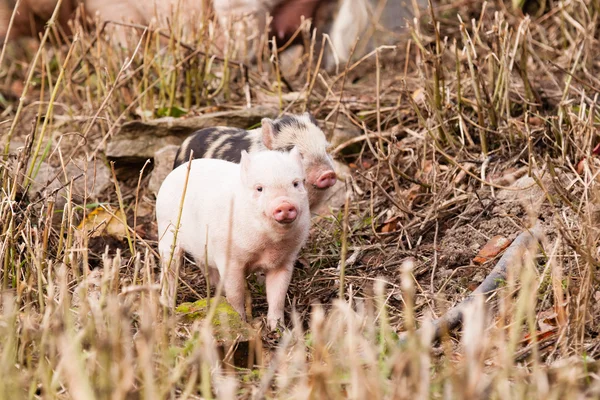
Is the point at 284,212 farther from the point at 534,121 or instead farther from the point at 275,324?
the point at 534,121

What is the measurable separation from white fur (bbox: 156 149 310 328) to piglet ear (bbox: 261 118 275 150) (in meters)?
0.65

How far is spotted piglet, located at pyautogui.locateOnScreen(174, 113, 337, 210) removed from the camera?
5141 millimetres

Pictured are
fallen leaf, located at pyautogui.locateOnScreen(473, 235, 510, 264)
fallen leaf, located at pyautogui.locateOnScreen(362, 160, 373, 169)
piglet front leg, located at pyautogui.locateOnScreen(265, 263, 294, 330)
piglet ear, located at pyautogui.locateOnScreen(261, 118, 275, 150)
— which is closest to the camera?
piglet front leg, located at pyautogui.locateOnScreen(265, 263, 294, 330)

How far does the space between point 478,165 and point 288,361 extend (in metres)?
2.55

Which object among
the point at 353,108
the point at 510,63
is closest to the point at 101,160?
the point at 353,108

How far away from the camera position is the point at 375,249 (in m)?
5.32

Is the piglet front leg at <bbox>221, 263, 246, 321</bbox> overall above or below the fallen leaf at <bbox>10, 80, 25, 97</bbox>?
above

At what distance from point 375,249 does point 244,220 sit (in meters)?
1.35

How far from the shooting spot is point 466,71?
6230mm

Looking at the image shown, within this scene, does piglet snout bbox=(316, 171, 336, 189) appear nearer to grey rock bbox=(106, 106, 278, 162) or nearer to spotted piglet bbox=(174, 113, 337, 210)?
spotted piglet bbox=(174, 113, 337, 210)

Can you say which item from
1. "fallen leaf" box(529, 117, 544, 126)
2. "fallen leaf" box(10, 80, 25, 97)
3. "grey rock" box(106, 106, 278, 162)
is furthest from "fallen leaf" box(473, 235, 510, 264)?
"fallen leaf" box(10, 80, 25, 97)

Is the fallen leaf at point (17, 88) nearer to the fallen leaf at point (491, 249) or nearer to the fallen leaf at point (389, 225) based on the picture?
the fallen leaf at point (389, 225)

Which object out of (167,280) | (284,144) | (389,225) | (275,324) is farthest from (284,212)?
(389,225)

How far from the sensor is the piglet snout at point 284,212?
389cm
